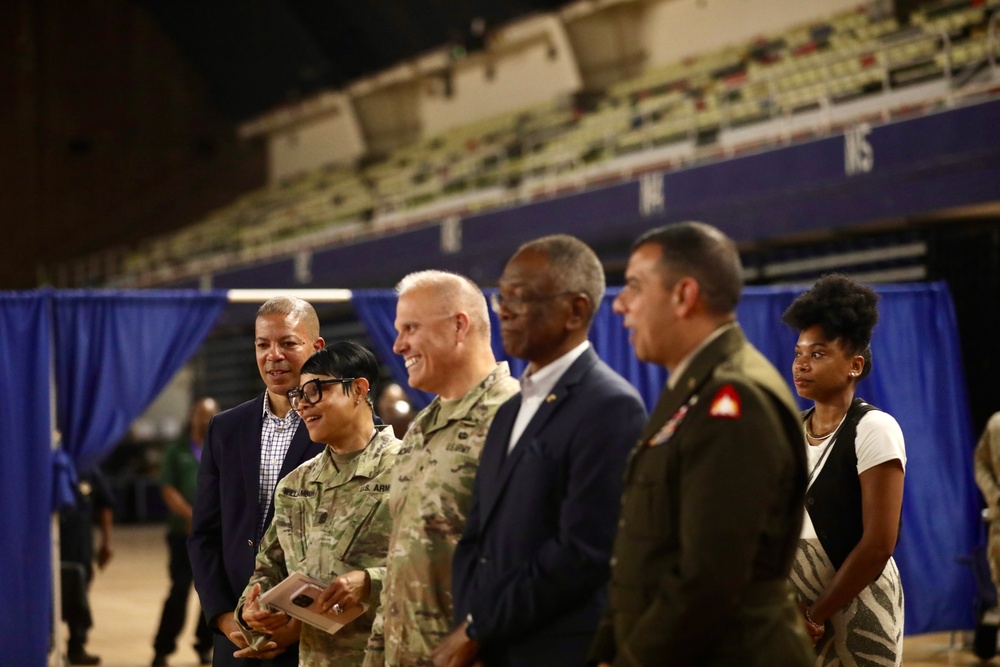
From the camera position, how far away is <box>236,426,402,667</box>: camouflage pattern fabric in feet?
9.44

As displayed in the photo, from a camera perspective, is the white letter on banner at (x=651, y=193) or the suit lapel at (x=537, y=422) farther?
the white letter on banner at (x=651, y=193)

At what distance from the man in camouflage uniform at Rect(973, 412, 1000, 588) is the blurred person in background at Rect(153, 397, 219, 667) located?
12.4 ft

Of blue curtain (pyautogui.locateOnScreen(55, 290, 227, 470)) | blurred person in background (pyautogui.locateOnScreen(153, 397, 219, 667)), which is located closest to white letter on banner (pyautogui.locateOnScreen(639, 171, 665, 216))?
blurred person in background (pyautogui.locateOnScreen(153, 397, 219, 667))

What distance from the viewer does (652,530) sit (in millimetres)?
1942

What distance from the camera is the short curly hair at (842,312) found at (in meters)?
2.95

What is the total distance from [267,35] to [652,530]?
20.7 metres

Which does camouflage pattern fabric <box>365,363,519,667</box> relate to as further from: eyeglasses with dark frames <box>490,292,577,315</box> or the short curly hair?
the short curly hair

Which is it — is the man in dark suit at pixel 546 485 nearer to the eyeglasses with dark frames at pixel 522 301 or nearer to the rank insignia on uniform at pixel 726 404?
the eyeglasses with dark frames at pixel 522 301

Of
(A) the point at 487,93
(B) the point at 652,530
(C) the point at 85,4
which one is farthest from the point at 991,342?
(C) the point at 85,4

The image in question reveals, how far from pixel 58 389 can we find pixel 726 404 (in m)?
5.13

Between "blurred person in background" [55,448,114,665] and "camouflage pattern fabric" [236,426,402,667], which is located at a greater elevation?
"camouflage pattern fabric" [236,426,402,667]

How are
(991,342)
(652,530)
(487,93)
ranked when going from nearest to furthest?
(652,530) < (991,342) < (487,93)

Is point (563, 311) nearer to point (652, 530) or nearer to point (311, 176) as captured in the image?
point (652, 530)

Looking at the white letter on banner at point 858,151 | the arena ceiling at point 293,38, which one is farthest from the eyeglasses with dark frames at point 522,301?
the arena ceiling at point 293,38
